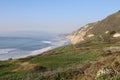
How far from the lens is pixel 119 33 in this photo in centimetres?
15212

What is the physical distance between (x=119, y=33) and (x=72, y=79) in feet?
432

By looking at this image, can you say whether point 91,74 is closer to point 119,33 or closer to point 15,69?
point 15,69

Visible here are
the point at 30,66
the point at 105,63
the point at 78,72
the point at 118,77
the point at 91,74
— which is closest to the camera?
the point at 118,77

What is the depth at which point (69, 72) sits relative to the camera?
25.0 meters

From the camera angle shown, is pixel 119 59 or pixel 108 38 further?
pixel 108 38

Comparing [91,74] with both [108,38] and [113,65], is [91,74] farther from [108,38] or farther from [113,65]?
[108,38]

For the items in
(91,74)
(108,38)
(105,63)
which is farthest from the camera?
(108,38)

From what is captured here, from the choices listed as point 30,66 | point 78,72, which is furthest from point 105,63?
point 30,66

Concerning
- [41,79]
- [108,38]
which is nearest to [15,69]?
[41,79]

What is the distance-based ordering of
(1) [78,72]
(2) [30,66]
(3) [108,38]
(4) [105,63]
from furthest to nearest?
(3) [108,38], (2) [30,66], (1) [78,72], (4) [105,63]

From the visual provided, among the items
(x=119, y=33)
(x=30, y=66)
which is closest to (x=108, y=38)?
(x=119, y=33)

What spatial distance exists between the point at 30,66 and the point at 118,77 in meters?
37.1

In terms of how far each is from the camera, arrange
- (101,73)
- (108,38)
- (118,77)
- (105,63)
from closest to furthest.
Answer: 1. (118,77)
2. (101,73)
3. (105,63)
4. (108,38)

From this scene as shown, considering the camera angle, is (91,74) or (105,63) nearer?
(91,74)
